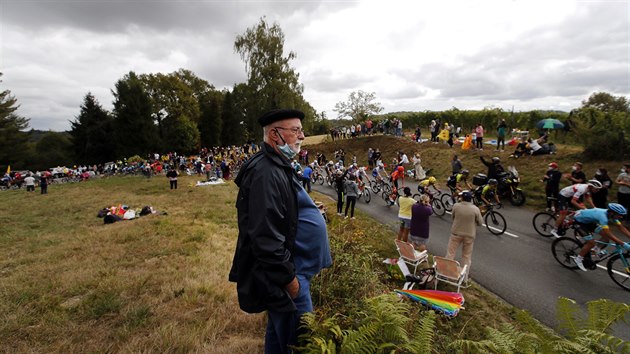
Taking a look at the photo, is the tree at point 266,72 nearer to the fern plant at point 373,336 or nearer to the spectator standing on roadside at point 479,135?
the spectator standing on roadside at point 479,135

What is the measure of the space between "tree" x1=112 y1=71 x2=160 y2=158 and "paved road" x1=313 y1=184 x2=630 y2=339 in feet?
147

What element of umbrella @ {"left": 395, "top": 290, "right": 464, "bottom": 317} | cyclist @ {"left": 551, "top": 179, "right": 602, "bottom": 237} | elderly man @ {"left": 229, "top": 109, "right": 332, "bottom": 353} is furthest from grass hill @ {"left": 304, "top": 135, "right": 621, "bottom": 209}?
elderly man @ {"left": 229, "top": 109, "right": 332, "bottom": 353}

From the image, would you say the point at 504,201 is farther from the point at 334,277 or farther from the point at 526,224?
the point at 334,277

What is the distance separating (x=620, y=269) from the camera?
6.84 meters

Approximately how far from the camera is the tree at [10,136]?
1608 inches

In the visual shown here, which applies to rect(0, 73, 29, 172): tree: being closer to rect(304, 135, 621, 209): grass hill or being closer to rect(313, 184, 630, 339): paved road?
rect(304, 135, 621, 209): grass hill

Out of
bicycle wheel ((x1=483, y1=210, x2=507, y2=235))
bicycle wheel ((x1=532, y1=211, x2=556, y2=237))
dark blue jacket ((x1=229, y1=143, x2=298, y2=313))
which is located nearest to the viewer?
dark blue jacket ((x1=229, y1=143, x2=298, y2=313))

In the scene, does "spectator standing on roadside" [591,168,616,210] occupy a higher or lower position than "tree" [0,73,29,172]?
lower

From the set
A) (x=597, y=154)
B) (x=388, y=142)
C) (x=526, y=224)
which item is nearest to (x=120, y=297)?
(x=526, y=224)

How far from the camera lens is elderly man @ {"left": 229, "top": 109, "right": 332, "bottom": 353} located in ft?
6.05

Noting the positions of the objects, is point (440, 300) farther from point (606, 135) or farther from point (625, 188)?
point (606, 135)

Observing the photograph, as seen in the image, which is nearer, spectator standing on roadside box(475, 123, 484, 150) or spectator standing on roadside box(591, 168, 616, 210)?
spectator standing on roadside box(591, 168, 616, 210)

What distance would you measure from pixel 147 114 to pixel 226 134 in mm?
15623

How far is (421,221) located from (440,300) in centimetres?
238
